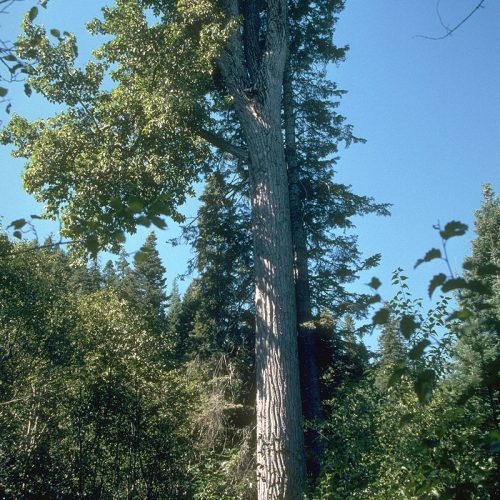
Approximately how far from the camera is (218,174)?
34.8 ft

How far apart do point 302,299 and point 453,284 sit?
8.23 m

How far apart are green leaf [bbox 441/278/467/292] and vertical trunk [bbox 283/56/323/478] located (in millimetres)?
6124

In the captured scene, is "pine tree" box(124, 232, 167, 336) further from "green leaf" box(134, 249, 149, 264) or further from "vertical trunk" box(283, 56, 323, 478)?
"green leaf" box(134, 249, 149, 264)

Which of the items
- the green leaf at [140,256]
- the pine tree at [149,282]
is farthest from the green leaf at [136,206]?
the pine tree at [149,282]

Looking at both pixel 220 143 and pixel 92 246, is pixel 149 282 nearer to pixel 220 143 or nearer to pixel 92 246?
pixel 220 143

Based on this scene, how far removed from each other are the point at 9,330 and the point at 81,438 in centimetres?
382

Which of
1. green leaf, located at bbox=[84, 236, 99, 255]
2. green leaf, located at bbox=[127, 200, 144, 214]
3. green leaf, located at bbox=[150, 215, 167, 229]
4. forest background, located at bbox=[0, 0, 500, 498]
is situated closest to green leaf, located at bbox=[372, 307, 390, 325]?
green leaf, located at bbox=[150, 215, 167, 229]

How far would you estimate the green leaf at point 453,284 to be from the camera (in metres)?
1.43

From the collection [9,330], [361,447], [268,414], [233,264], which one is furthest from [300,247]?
[9,330]

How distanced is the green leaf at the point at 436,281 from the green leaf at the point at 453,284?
0.06 feet

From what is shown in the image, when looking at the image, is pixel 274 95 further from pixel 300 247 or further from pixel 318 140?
pixel 300 247

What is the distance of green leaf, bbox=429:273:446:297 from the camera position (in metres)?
1.48

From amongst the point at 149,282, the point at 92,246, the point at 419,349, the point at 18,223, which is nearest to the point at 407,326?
the point at 419,349

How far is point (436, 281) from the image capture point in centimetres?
150
